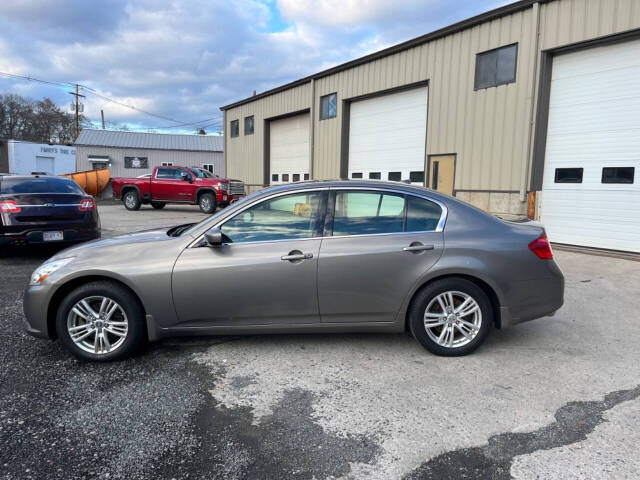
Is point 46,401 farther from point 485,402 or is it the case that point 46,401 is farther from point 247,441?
point 485,402

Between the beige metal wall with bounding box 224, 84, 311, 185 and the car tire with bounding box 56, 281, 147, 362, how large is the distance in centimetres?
1476

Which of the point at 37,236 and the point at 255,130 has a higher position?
the point at 255,130

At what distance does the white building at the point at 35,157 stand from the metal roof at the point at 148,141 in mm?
1660

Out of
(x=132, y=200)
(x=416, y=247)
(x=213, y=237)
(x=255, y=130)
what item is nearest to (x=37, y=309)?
(x=213, y=237)

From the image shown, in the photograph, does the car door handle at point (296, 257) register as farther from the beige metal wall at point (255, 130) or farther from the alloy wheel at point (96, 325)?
the beige metal wall at point (255, 130)

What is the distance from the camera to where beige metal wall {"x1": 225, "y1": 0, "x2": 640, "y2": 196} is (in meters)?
9.09

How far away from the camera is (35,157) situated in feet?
123

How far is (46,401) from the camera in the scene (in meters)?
3.08

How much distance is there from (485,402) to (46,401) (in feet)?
9.98

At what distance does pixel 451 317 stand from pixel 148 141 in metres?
40.8

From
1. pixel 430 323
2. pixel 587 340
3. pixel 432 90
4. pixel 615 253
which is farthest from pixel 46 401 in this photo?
pixel 432 90

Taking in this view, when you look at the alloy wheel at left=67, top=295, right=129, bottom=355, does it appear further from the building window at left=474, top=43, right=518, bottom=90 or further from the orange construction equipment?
the orange construction equipment

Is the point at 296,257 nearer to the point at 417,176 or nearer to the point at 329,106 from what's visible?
the point at 417,176

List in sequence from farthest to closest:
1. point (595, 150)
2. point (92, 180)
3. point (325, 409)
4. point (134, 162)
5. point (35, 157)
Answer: point (134, 162)
point (35, 157)
point (92, 180)
point (595, 150)
point (325, 409)
